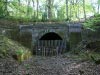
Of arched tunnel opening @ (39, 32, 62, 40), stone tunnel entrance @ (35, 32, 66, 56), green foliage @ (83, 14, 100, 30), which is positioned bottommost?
stone tunnel entrance @ (35, 32, 66, 56)

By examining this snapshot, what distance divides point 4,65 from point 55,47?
7957mm

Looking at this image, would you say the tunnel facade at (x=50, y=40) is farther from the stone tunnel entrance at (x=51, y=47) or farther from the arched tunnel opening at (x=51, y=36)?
the arched tunnel opening at (x=51, y=36)

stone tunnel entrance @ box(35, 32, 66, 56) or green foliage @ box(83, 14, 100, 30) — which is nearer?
green foliage @ box(83, 14, 100, 30)

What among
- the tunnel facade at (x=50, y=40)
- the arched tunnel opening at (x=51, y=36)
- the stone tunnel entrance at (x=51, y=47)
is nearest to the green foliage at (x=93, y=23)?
the tunnel facade at (x=50, y=40)

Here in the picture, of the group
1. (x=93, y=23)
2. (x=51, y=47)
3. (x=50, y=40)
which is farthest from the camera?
(x=50, y=40)

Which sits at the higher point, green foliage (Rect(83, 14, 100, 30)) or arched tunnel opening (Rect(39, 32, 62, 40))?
green foliage (Rect(83, 14, 100, 30))

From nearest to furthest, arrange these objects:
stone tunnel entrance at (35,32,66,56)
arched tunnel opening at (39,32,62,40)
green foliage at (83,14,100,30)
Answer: green foliage at (83,14,100,30) < stone tunnel entrance at (35,32,66,56) < arched tunnel opening at (39,32,62,40)

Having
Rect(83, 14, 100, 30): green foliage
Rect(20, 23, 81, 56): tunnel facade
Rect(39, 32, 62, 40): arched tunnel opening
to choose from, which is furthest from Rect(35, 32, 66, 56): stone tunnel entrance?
Rect(83, 14, 100, 30): green foliage

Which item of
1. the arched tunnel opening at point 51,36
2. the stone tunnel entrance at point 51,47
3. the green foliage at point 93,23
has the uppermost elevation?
the green foliage at point 93,23

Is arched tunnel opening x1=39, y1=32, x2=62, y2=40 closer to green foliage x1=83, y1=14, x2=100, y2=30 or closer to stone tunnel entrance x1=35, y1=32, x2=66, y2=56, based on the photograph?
stone tunnel entrance x1=35, y1=32, x2=66, y2=56

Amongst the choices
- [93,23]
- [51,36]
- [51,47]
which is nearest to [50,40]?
[51,47]

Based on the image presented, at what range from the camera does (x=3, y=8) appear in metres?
19.8

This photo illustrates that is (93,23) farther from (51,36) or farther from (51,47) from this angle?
(51,36)

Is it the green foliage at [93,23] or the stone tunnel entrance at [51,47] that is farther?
the stone tunnel entrance at [51,47]
